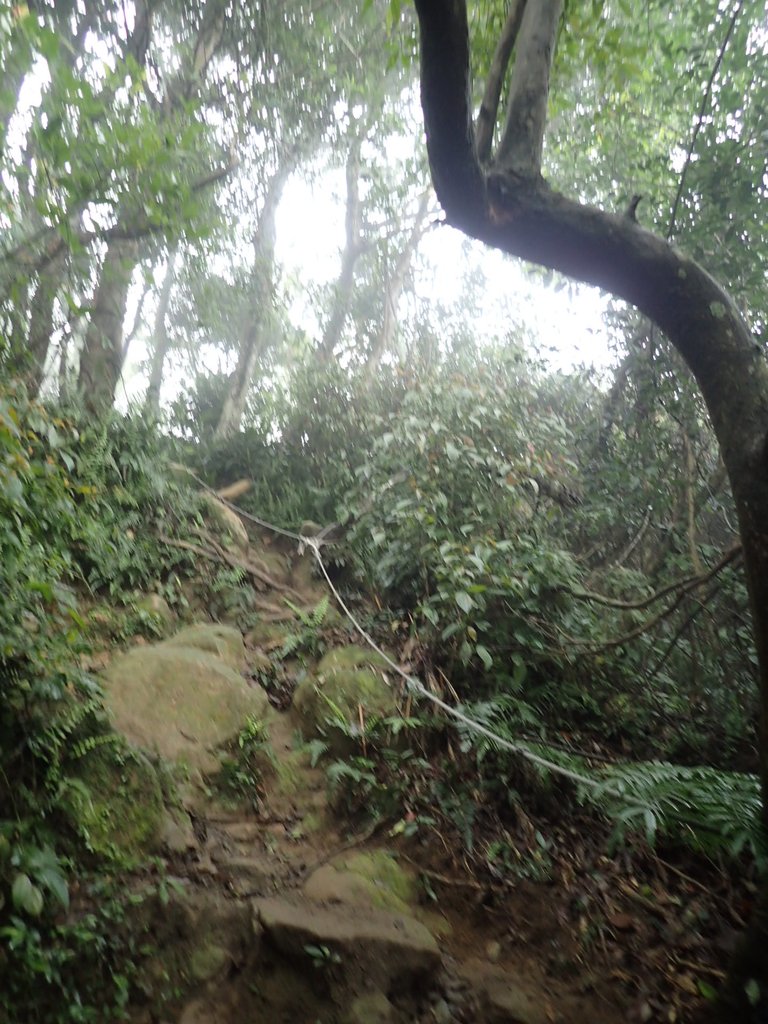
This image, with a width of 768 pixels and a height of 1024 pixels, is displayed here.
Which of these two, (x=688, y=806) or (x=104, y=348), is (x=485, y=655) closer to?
(x=688, y=806)

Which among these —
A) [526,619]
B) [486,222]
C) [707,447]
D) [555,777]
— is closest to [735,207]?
[707,447]

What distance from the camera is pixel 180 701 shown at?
3832 millimetres

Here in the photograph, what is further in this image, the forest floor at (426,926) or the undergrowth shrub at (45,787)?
the forest floor at (426,926)

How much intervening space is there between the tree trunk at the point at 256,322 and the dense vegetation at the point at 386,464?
51 centimetres

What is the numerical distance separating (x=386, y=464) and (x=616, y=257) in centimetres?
387

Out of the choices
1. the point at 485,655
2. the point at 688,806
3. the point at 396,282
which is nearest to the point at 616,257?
the point at 485,655

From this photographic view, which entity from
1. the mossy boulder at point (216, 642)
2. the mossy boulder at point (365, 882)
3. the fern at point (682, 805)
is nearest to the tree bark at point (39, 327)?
the mossy boulder at point (216, 642)

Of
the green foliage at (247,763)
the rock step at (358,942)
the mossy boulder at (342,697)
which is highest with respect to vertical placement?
the mossy boulder at (342,697)

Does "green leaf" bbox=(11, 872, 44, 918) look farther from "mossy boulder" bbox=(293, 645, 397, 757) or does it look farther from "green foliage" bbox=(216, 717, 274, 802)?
"mossy boulder" bbox=(293, 645, 397, 757)

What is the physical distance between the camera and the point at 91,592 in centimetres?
476

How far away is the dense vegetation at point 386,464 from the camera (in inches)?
114

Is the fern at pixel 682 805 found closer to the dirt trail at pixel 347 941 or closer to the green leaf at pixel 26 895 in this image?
the dirt trail at pixel 347 941

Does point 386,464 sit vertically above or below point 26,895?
above

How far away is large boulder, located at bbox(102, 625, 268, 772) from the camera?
3.57 metres
